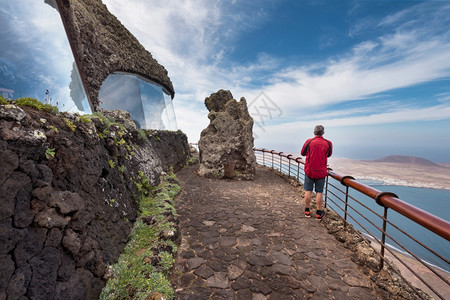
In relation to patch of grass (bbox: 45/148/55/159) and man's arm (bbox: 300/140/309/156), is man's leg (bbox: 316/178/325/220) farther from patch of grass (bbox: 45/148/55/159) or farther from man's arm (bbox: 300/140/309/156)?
patch of grass (bbox: 45/148/55/159)

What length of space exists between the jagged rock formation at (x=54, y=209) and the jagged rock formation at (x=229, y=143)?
613cm

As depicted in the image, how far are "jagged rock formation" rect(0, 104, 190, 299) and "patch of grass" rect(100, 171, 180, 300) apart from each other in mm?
162

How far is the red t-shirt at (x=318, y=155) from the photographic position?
472cm

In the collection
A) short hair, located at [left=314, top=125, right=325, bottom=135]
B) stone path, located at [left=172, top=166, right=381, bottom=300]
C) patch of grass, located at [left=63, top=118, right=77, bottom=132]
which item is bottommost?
stone path, located at [left=172, top=166, right=381, bottom=300]

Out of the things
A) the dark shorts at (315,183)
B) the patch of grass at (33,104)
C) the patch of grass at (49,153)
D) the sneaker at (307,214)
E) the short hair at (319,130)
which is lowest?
the sneaker at (307,214)

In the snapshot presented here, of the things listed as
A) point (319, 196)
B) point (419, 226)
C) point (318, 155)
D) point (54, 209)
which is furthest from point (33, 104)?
point (419, 226)

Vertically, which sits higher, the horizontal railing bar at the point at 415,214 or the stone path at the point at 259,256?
the horizontal railing bar at the point at 415,214

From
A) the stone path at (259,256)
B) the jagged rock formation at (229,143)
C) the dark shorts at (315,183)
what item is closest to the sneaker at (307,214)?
the stone path at (259,256)

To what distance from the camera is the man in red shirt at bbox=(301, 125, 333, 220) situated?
4.73 metres

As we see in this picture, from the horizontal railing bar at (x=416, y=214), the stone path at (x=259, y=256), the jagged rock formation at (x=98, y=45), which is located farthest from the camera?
the jagged rock formation at (x=98, y=45)

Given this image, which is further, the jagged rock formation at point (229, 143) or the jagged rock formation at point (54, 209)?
the jagged rock formation at point (229, 143)

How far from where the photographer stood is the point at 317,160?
4.76m

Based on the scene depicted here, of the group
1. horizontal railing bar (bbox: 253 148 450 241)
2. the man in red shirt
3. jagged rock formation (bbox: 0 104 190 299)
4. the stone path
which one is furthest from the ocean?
jagged rock formation (bbox: 0 104 190 299)

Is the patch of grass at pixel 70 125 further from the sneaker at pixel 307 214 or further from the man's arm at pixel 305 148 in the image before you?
the sneaker at pixel 307 214
